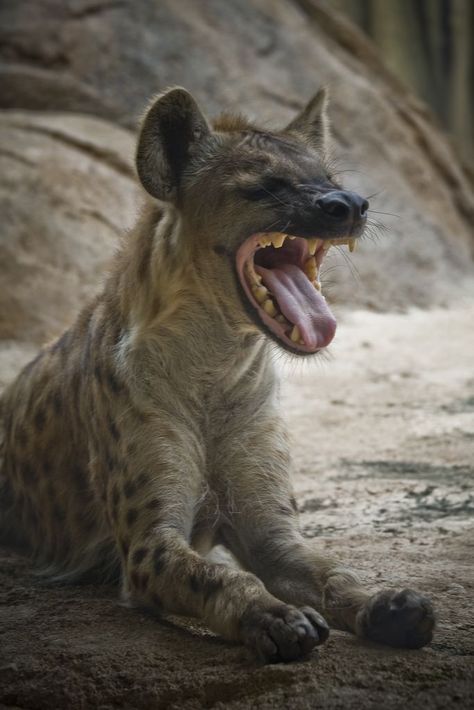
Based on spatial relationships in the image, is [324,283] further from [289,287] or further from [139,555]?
[139,555]

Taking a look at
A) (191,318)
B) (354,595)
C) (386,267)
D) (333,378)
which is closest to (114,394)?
(191,318)

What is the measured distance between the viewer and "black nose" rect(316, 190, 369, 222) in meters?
2.59

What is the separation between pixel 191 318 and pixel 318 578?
2.39 ft

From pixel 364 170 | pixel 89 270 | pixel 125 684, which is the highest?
pixel 364 170

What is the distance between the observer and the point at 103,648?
7.45 feet

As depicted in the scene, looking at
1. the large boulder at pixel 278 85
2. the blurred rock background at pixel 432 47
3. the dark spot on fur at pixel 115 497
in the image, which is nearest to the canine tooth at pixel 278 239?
the dark spot on fur at pixel 115 497

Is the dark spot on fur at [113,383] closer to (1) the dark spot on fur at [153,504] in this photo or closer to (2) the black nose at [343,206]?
(1) the dark spot on fur at [153,504]

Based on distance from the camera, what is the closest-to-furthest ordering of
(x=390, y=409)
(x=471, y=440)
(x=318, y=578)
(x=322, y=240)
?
(x=318, y=578), (x=322, y=240), (x=471, y=440), (x=390, y=409)

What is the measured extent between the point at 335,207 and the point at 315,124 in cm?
77

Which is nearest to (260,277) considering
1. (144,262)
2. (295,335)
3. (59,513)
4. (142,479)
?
(295,335)

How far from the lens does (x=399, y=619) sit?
2.14 m

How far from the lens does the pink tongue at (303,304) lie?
8.61 ft

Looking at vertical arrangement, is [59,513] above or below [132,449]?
below

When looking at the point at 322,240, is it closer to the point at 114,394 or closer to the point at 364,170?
the point at 114,394
